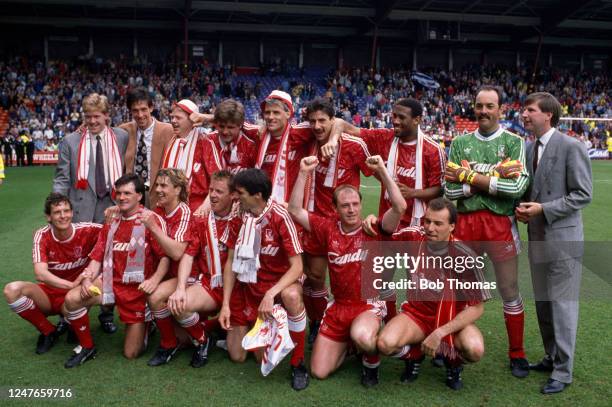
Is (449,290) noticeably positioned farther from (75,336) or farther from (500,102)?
A: (75,336)

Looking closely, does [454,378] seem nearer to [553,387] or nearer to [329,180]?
[553,387]

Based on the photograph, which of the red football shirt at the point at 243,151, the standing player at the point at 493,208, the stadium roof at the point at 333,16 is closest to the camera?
the standing player at the point at 493,208

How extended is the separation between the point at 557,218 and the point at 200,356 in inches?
109

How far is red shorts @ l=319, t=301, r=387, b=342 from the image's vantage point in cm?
398

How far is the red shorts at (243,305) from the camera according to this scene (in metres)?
4.22

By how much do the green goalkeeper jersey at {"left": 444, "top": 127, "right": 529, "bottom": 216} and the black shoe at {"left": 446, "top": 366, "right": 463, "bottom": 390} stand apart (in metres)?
1.14

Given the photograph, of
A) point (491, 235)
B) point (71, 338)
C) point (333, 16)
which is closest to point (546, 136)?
point (491, 235)

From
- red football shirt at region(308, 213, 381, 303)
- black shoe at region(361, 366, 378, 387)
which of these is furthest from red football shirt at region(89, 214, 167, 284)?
black shoe at region(361, 366, 378, 387)

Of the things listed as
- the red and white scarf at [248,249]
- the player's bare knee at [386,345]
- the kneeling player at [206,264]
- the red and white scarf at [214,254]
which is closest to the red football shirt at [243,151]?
the kneeling player at [206,264]

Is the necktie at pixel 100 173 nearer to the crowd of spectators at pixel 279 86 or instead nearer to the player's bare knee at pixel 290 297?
the player's bare knee at pixel 290 297

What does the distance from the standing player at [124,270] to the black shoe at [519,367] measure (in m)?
2.75

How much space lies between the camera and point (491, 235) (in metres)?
3.91

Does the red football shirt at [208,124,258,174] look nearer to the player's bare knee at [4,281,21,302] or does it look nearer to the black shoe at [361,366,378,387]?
the player's bare knee at [4,281,21,302]


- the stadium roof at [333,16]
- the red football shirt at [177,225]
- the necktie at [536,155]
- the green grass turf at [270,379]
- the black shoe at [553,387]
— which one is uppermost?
the stadium roof at [333,16]
